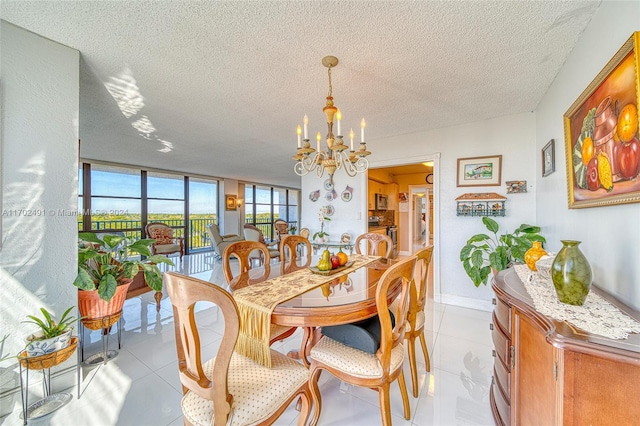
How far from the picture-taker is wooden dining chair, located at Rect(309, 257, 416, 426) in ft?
3.98

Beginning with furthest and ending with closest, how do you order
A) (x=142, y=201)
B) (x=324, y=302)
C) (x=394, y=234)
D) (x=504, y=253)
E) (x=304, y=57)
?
(x=394, y=234) → (x=142, y=201) → (x=504, y=253) → (x=304, y=57) → (x=324, y=302)

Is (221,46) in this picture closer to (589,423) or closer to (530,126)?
(589,423)

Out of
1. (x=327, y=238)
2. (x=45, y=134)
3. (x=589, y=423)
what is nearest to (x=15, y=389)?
(x=45, y=134)

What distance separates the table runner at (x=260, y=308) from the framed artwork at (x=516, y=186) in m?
2.82

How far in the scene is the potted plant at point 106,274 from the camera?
1.83m

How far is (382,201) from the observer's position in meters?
7.01

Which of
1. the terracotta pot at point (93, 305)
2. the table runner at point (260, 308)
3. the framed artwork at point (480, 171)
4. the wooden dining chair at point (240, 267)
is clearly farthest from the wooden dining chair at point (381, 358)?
the framed artwork at point (480, 171)

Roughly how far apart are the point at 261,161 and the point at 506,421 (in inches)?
223

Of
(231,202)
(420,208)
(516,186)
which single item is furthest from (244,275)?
(420,208)

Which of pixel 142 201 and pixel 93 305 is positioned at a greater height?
pixel 142 201

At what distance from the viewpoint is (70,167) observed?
5.84 ft

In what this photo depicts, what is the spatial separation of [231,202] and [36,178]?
7166mm

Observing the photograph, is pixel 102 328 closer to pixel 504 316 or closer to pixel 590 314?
pixel 504 316

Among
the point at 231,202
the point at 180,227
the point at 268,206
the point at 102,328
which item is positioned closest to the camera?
the point at 102,328
